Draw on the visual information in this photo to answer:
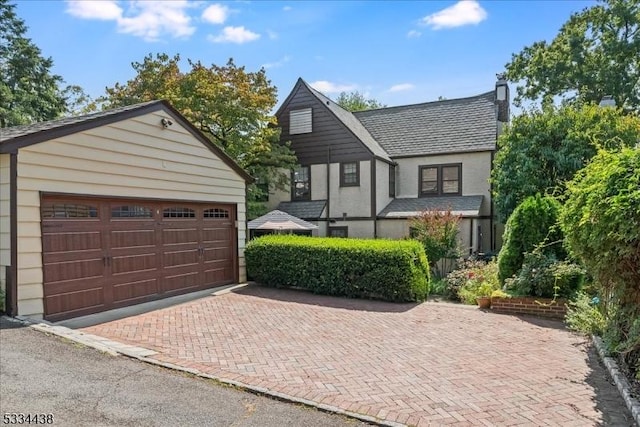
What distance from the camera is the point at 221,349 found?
6.14 metres

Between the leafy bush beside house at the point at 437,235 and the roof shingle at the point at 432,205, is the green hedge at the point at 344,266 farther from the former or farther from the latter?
the roof shingle at the point at 432,205

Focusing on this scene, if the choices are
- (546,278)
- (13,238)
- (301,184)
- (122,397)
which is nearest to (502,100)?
(301,184)

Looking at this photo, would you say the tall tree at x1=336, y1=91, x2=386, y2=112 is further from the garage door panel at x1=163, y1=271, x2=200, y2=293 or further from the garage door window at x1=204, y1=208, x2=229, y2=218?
the garage door panel at x1=163, y1=271, x2=200, y2=293

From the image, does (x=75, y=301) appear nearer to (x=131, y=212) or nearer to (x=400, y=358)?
(x=131, y=212)

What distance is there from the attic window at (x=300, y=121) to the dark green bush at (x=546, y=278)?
41.1 ft

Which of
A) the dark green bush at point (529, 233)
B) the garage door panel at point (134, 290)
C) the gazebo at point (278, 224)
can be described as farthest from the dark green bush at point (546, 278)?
the garage door panel at point (134, 290)

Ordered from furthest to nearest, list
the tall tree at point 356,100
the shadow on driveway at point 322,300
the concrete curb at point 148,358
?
the tall tree at point 356,100, the shadow on driveway at point 322,300, the concrete curb at point 148,358

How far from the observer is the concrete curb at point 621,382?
3.88 metres

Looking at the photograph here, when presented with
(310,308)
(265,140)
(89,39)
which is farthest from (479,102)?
(89,39)

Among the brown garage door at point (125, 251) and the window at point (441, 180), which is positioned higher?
the window at point (441, 180)

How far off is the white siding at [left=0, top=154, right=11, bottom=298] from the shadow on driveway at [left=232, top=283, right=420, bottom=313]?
522 centimetres

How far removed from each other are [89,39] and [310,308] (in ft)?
32.4

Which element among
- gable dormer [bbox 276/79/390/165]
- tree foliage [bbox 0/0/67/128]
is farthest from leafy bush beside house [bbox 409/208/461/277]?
tree foliage [bbox 0/0/67/128]

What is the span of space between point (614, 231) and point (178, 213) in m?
8.96
